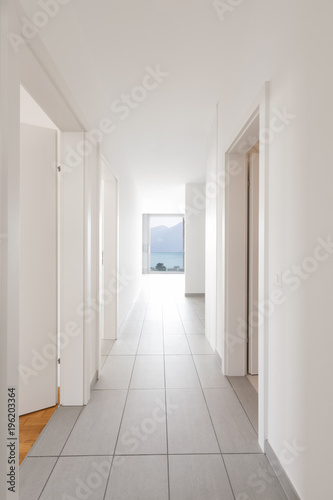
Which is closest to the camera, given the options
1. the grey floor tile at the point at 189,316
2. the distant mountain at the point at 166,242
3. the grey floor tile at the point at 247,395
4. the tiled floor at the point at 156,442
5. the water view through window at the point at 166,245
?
the tiled floor at the point at 156,442

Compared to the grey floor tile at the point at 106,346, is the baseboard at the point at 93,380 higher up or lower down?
higher up

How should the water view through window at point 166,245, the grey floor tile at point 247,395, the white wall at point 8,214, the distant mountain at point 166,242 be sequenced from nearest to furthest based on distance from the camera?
the white wall at point 8,214, the grey floor tile at point 247,395, the water view through window at point 166,245, the distant mountain at point 166,242

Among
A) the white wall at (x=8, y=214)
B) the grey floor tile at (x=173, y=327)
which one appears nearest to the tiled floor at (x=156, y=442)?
the white wall at (x=8, y=214)

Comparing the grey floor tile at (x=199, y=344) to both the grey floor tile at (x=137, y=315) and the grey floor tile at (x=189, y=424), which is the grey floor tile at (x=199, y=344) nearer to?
the grey floor tile at (x=189, y=424)

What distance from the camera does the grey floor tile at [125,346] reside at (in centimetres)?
354

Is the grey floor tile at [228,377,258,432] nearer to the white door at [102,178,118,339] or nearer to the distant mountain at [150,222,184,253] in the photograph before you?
the white door at [102,178,118,339]

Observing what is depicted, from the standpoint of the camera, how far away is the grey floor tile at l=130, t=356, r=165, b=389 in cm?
272

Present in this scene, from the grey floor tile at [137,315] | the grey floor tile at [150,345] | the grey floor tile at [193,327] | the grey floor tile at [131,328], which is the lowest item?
the grey floor tile at [137,315]

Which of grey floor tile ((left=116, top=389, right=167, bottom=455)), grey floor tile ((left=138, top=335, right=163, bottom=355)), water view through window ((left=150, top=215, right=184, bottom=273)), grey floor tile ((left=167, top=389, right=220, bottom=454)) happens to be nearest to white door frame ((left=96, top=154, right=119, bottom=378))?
grey floor tile ((left=138, top=335, right=163, bottom=355))

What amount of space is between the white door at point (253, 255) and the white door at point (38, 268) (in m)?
1.80

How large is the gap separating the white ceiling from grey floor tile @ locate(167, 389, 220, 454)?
2.41 meters

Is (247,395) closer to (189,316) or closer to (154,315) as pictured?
(189,316)

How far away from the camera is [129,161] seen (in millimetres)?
5496

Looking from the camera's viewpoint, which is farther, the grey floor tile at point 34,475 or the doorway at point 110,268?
the doorway at point 110,268
